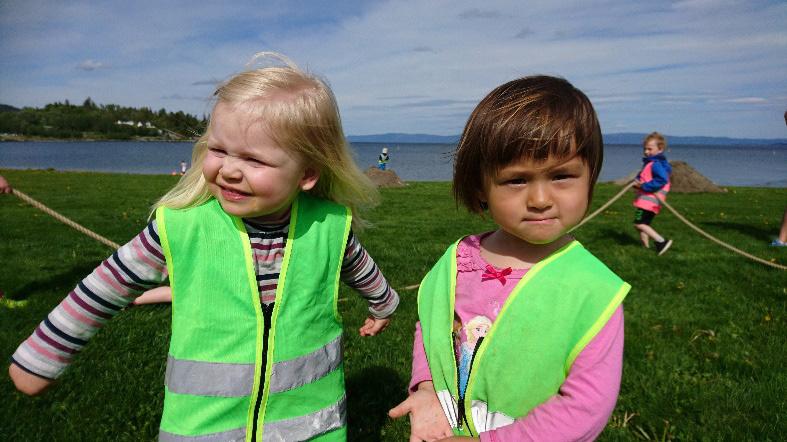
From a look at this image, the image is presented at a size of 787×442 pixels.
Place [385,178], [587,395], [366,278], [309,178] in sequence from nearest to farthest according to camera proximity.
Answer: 1. [587,395]
2. [309,178]
3. [366,278]
4. [385,178]

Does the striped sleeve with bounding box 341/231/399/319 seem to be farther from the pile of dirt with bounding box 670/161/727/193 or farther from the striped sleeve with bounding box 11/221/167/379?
the pile of dirt with bounding box 670/161/727/193

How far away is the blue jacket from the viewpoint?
9.61m

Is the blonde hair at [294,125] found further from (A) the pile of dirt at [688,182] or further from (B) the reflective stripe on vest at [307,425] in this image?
(A) the pile of dirt at [688,182]

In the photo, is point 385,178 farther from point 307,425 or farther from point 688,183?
point 307,425

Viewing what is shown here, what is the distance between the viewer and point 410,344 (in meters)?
4.82

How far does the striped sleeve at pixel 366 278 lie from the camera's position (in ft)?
7.94

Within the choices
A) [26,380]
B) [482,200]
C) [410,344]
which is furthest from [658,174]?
[26,380]

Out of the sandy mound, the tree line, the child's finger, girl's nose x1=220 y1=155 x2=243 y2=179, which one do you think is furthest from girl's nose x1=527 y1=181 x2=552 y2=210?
the tree line

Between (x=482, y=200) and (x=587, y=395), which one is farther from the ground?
(x=482, y=200)

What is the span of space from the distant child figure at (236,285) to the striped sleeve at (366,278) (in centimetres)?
27

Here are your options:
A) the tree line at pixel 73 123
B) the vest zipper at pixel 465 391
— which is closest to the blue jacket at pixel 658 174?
the vest zipper at pixel 465 391

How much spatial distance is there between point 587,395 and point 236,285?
119 cm

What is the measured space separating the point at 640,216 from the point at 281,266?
8.86 metres

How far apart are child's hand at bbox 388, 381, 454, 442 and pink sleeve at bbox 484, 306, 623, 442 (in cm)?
32
